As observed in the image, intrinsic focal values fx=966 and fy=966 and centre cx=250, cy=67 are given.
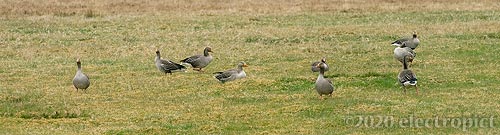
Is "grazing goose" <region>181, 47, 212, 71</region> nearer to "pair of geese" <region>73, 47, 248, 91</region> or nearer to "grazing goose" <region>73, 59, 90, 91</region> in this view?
"pair of geese" <region>73, 47, 248, 91</region>

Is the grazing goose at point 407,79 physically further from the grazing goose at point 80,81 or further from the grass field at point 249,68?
the grazing goose at point 80,81

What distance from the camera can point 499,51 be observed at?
94.6 feet

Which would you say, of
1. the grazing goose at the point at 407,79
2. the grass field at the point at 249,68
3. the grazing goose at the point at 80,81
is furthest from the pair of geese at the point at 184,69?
the grazing goose at the point at 407,79

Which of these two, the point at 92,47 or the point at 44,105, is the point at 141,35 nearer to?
the point at 92,47

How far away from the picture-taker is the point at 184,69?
2544 cm

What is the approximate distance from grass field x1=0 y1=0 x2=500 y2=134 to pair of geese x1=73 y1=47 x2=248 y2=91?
23cm

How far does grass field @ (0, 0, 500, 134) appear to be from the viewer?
17438mm

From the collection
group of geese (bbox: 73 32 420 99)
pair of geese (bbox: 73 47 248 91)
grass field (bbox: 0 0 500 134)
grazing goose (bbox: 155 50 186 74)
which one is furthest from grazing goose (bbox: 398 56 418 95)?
grazing goose (bbox: 155 50 186 74)

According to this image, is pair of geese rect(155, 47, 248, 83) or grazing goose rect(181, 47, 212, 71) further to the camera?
grazing goose rect(181, 47, 212, 71)

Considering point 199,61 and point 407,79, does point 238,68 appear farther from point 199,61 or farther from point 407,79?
point 407,79

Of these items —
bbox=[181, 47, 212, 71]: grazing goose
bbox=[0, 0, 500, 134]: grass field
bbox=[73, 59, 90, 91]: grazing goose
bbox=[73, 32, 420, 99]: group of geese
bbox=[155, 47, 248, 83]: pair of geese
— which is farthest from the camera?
bbox=[181, 47, 212, 71]: grazing goose

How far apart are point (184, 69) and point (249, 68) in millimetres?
2349

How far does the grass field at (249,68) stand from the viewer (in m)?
17.4

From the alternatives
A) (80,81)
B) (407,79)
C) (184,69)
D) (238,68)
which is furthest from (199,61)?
(407,79)
